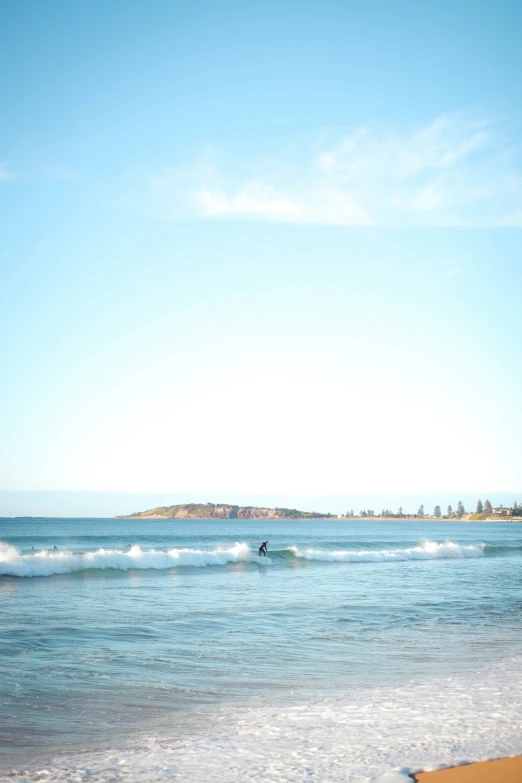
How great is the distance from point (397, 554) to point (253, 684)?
4400cm

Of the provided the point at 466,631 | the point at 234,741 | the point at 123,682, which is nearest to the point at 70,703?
the point at 123,682

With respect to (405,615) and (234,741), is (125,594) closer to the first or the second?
(405,615)

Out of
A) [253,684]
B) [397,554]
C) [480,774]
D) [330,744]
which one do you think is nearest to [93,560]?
[253,684]

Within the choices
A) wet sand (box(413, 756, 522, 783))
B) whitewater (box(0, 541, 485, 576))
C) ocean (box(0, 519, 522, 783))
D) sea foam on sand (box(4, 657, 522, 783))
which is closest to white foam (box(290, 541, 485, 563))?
whitewater (box(0, 541, 485, 576))

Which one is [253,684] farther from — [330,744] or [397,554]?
[397,554]

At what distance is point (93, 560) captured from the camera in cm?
3269

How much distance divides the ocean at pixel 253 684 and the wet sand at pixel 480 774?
21 centimetres

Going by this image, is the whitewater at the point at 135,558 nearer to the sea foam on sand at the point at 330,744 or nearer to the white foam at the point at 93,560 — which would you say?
the white foam at the point at 93,560

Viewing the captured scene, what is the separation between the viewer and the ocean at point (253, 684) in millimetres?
6516

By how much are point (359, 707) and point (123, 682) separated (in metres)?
3.96

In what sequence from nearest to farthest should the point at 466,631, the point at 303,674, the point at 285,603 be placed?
1. the point at 303,674
2. the point at 466,631
3. the point at 285,603

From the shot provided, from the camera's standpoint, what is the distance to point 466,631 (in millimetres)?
15016

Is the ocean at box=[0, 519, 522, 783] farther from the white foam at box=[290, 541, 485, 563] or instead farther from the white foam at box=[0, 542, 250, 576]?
the white foam at box=[290, 541, 485, 563]

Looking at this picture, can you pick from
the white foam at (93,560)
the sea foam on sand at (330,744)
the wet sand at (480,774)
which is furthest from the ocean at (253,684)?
the white foam at (93,560)
